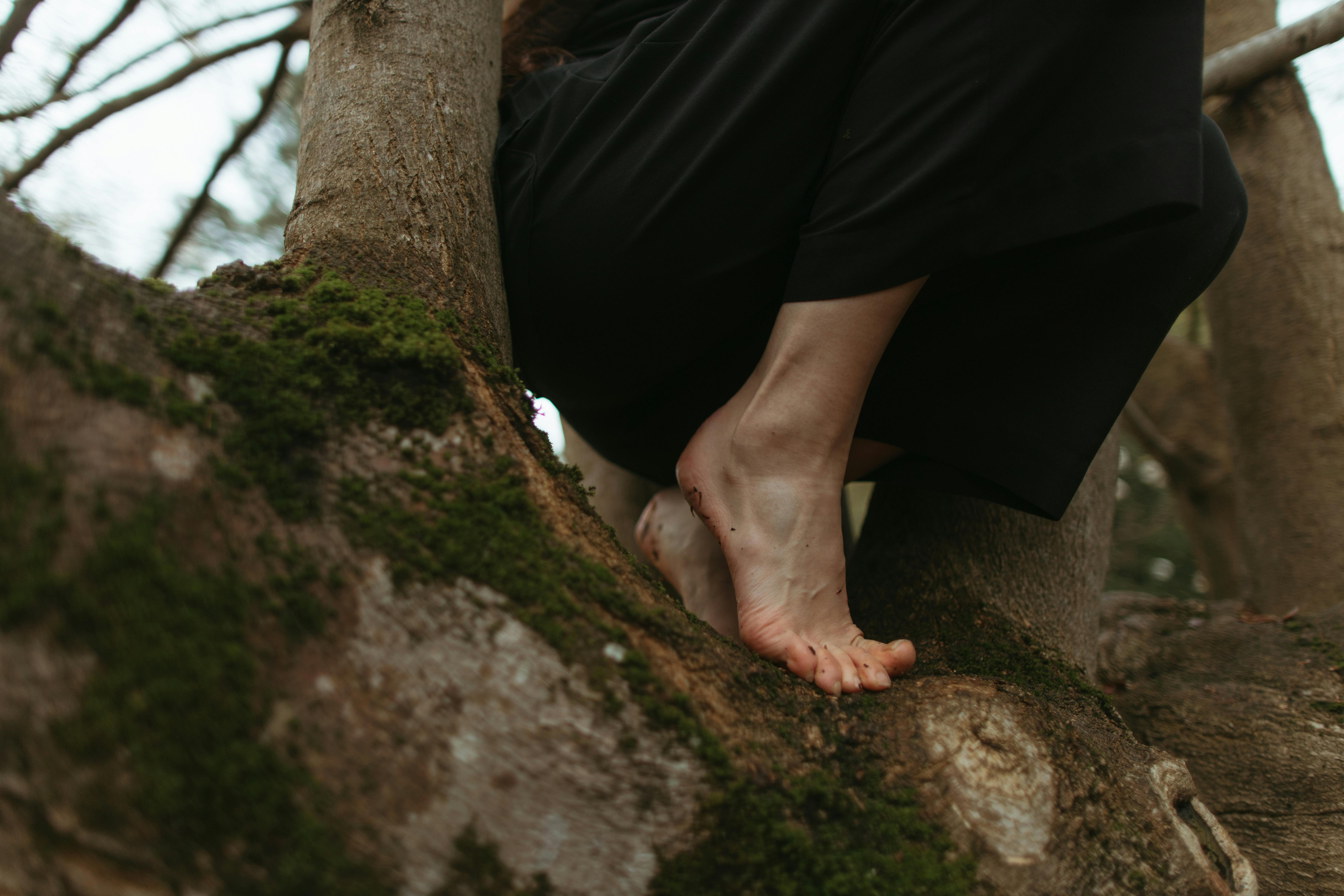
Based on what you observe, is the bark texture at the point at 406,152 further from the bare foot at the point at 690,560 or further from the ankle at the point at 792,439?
the bare foot at the point at 690,560

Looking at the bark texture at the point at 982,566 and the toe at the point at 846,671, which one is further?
the bark texture at the point at 982,566

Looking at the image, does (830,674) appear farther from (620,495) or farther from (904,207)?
(620,495)

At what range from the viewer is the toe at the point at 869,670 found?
38.3 inches

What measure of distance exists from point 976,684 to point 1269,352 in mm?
2245

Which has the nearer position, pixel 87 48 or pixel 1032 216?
pixel 1032 216

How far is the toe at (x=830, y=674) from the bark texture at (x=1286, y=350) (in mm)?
2074

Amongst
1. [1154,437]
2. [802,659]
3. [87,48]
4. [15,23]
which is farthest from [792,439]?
[1154,437]

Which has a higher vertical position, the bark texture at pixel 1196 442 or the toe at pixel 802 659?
the toe at pixel 802 659

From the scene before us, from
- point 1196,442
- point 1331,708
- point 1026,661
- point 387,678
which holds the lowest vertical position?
point 1196,442

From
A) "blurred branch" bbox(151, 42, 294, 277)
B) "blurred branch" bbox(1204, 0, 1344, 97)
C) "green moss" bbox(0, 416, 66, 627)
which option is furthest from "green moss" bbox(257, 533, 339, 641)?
"blurred branch" bbox(1204, 0, 1344, 97)

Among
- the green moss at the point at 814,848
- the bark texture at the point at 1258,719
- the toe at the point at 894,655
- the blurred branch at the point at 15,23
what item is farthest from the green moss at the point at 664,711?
the blurred branch at the point at 15,23

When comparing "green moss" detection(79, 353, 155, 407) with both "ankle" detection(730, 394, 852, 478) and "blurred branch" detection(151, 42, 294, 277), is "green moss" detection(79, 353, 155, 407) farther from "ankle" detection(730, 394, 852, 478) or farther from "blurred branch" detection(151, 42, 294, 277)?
"blurred branch" detection(151, 42, 294, 277)

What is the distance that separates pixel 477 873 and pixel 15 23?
192cm

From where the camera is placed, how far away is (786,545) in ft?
3.68
